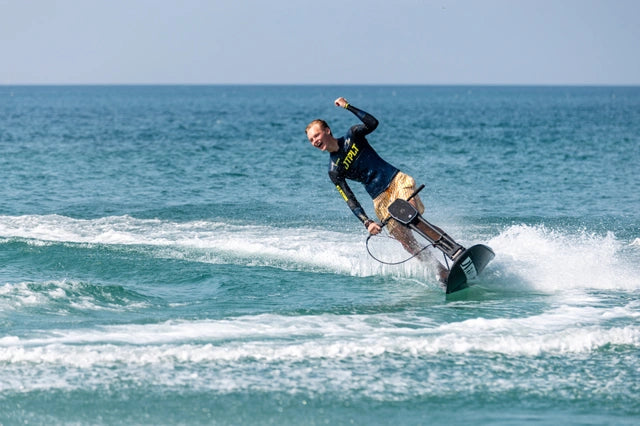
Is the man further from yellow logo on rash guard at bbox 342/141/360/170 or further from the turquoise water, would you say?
the turquoise water

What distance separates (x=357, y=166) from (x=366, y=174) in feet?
0.63

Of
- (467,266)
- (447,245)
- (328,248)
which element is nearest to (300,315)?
(447,245)

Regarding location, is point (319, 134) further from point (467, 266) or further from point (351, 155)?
point (467, 266)

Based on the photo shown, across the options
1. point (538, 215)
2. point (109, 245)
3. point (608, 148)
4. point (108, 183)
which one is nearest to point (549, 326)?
point (109, 245)

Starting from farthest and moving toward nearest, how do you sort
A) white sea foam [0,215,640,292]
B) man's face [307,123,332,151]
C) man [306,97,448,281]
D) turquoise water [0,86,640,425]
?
white sea foam [0,215,640,292] < man [306,97,448,281] < man's face [307,123,332,151] < turquoise water [0,86,640,425]

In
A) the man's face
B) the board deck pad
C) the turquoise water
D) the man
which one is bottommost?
the turquoise water

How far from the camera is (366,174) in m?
9.56

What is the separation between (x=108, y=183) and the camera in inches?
872

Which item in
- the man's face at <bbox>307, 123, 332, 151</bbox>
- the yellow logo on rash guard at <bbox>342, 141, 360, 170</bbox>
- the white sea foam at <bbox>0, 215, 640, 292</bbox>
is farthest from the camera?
the white sea foam at <bbox>0, 215, 640, 292</bbox>

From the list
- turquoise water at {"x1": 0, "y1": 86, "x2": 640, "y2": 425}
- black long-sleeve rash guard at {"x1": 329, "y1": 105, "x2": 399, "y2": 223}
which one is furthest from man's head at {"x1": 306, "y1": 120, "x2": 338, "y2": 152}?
turquoise water at {"x1": 0, "y1": 86, "x2": 640, "y2": 425}

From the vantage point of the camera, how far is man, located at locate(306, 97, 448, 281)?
29.6 feet

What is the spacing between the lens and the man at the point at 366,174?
902 cm

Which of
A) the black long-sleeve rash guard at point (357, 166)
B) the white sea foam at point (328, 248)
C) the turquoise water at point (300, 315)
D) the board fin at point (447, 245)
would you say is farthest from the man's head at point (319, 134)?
the white sea foam at point (328, 248)

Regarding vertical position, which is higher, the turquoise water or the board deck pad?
the board deck pad
